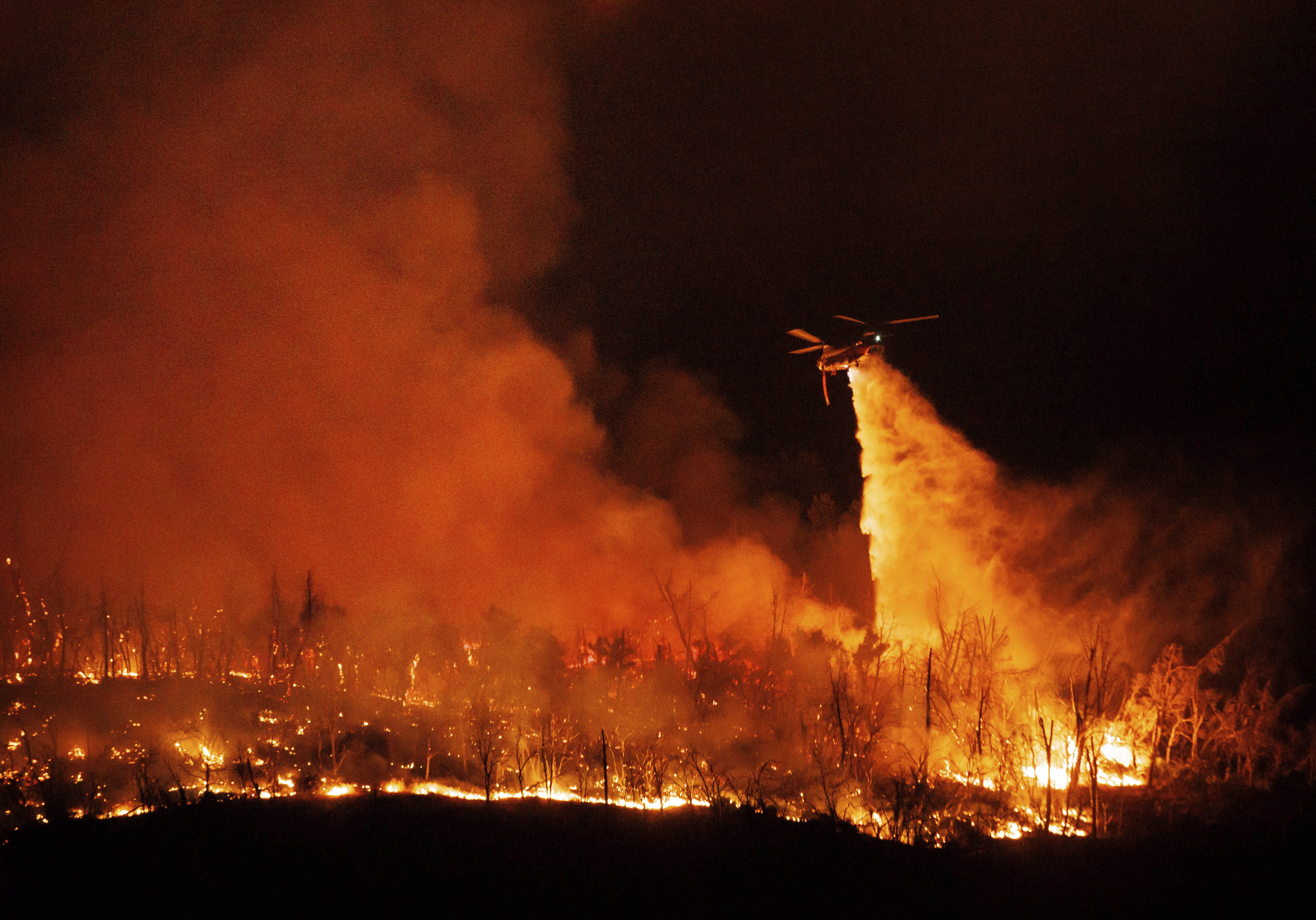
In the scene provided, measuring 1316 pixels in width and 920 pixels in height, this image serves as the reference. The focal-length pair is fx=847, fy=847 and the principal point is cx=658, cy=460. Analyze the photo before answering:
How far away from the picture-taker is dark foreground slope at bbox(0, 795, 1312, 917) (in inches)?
388

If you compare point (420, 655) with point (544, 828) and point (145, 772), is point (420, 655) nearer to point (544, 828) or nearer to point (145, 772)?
point (145, 772)

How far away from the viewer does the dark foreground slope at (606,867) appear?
9.85 m

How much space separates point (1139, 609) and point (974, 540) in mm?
4482

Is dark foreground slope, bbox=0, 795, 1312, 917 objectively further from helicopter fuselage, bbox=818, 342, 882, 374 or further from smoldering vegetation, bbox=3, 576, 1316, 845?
helicopter fuselage, bbox=818, 342, 882, 374

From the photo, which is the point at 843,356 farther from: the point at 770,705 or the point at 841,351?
the point at 770,705

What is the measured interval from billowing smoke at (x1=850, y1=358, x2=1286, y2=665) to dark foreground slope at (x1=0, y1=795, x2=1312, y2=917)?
9.58 m

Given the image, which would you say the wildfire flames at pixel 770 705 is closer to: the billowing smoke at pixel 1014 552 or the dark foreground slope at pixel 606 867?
the billowing smoke at pixel 1014 552

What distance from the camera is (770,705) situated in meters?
22.0

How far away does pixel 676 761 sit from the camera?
17891mm

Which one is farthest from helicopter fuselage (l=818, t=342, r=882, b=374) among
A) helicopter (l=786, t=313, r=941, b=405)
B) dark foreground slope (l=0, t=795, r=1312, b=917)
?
dark foreground slope (l=0, t=795, r=1312, b=917)

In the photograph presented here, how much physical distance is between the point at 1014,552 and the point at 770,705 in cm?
760

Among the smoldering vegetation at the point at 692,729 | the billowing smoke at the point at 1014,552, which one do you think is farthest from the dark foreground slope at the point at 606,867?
the billowing smoke at the point at 1014,552

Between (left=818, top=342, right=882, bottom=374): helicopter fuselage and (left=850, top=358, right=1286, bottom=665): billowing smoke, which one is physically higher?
(left=818, top=342, right=882, bottom=374): helicopter fuselage

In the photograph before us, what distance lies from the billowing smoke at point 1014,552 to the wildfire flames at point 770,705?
0.08m
